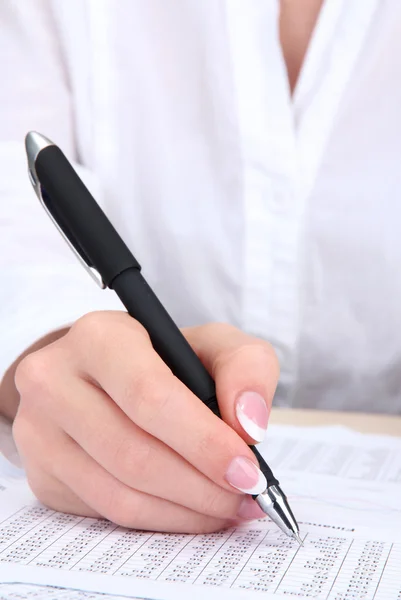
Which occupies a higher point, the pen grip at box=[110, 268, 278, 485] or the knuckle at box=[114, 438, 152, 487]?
the pen grip at box=[110, 268, 278, 485]

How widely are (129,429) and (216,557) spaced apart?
6 cm

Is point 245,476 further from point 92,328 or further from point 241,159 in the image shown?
point 241,159

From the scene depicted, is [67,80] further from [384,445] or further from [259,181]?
[384,445]

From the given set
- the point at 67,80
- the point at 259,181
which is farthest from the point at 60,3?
the point at 259,181

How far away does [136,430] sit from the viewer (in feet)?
1.03

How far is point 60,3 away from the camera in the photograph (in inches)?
22.3

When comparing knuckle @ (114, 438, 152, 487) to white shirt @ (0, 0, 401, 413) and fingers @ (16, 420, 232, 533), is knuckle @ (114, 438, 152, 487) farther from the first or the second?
white shirt @ (0, 0, 401, 413)

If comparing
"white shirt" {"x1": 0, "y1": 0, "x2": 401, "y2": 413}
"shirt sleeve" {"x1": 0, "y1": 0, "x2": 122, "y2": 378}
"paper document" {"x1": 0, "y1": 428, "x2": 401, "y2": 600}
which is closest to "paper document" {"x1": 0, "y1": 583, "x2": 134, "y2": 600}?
"paper document" {"x1": 0, "y1": 428, "x2": 401, "y2": 600}

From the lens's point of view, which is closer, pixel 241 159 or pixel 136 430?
pixel 136 430

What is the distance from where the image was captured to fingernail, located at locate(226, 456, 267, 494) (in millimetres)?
290

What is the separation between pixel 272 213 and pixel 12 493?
27cm

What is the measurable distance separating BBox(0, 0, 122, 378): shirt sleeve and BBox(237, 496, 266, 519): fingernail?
0.14m

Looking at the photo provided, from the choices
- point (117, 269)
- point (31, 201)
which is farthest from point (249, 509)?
point (31, 201)

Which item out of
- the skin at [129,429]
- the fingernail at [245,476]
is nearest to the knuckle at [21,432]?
the skin at [129,429]
